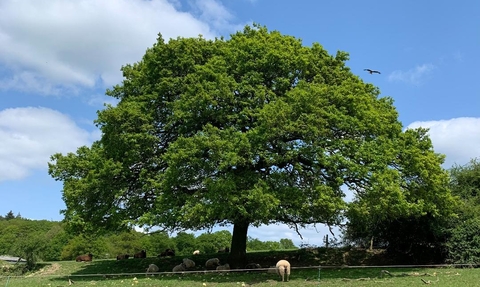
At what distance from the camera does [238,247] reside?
75.8ft

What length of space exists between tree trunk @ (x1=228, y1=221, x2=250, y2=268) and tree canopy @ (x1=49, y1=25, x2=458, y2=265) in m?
0.06

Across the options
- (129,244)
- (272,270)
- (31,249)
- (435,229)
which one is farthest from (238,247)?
(129,244)

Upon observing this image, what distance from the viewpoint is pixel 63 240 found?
58.6 metres

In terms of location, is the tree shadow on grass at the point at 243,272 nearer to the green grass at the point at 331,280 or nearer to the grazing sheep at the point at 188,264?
the green grass at the point at 331,280

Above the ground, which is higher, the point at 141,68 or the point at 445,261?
the point at 141,68

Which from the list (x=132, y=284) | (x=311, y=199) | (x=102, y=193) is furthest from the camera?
(x=102, y=193)

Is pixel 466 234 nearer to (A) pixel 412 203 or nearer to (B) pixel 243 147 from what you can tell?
(A) pixel 412 203

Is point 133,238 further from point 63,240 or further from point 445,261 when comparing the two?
point 445,261

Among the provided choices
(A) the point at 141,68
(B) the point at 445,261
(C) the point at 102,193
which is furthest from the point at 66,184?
(B) the point at 445,261

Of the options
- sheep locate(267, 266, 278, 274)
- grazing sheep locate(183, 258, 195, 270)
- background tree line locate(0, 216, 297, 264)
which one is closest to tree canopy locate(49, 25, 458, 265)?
sheep locate(267, 266, 278, 274)

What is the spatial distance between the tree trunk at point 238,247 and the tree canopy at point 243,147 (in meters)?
0.06

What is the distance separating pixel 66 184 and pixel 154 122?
5807mm

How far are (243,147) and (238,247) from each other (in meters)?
7.52

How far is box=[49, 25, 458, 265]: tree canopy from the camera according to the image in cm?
1820
